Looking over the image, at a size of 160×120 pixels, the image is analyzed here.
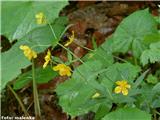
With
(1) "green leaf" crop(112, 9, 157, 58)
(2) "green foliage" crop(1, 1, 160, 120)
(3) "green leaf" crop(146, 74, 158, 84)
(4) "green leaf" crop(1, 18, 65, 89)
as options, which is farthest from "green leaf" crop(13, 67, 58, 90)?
(3) "green leaf" crop(146, 74, 158, 84)

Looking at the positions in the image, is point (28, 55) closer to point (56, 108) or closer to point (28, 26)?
point (28, 26)

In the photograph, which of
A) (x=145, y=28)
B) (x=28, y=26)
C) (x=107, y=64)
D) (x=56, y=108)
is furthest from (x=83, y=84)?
(x=56, y=108)

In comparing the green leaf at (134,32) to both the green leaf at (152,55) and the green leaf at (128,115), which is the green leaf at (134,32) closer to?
the green leaf at (152,55)

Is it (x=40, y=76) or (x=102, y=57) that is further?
(x=40, y=76)

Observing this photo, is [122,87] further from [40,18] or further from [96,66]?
[40,18]

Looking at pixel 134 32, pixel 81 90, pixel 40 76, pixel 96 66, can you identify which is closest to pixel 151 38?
pixel 134 32

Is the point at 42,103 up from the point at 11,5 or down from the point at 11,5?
down
